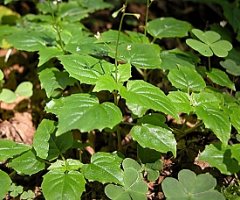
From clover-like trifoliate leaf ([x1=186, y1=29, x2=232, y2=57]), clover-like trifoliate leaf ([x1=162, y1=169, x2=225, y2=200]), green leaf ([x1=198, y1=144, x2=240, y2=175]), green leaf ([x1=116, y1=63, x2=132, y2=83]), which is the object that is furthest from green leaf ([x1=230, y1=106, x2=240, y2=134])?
green leaf ([x1=116, y1=63, x2=132, y2=83])

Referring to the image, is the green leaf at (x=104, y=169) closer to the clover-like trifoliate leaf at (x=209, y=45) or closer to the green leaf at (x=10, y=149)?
the green leaf at (x=10, y=149)

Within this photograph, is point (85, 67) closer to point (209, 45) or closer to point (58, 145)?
point (58, 145)

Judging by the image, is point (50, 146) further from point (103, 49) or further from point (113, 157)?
point (103, 49)

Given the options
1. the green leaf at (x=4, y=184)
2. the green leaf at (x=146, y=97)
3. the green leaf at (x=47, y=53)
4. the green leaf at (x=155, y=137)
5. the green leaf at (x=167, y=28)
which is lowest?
the green leaf at (x=4, y=184)

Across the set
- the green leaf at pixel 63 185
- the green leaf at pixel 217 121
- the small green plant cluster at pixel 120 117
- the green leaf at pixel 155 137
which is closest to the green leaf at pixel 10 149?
the small green plant cluster at pixel 120 117

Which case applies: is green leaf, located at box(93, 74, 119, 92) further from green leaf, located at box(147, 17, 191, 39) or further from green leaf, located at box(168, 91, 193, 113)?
green leaf, located at box(147, 17, 191, 39)

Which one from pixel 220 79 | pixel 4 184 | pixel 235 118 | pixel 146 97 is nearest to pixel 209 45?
pixel 220 79

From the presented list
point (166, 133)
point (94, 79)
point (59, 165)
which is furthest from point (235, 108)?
point (59, 165)
